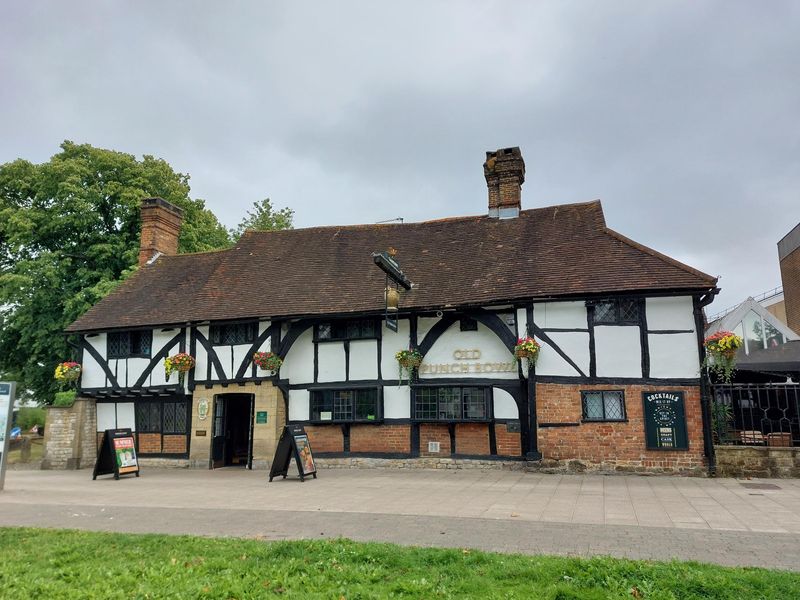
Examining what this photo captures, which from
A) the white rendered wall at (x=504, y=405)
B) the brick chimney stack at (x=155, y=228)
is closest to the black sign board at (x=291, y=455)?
the white rendered wall at (x=504, y=405)

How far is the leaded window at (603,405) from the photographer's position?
13.2 m

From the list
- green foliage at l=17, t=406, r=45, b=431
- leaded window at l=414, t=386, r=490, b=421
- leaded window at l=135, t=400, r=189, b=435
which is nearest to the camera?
leaded window at l=414, t=386, r=490, b=421

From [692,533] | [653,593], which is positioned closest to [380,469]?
[692,533]

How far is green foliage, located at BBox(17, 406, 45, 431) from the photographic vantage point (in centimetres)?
3062

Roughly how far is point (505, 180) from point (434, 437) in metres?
8.13

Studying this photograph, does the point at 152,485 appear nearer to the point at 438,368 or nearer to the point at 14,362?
the point at 438,368

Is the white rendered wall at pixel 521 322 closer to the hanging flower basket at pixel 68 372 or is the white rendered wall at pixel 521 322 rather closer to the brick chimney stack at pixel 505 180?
the brick chimney stack at pixel 505 180

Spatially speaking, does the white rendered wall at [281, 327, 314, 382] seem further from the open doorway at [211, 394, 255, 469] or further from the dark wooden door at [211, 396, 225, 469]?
the dark wooden door at [211, 396, 225, 469]

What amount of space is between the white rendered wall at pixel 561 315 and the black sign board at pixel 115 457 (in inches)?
421

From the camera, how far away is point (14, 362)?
2336 cm

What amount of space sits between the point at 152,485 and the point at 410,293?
7.61 metres

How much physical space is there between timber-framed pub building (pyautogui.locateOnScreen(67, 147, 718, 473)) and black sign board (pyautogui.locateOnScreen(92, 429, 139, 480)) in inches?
82.6

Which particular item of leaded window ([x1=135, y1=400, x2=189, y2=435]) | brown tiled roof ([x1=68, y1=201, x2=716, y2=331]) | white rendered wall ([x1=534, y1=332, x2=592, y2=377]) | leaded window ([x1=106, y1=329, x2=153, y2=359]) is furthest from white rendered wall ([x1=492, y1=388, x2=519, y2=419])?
leaded window ([x1=106, y1=329, x2=153, y2=359])

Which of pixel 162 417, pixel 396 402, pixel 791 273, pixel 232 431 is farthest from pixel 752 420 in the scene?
pixel 791 273
